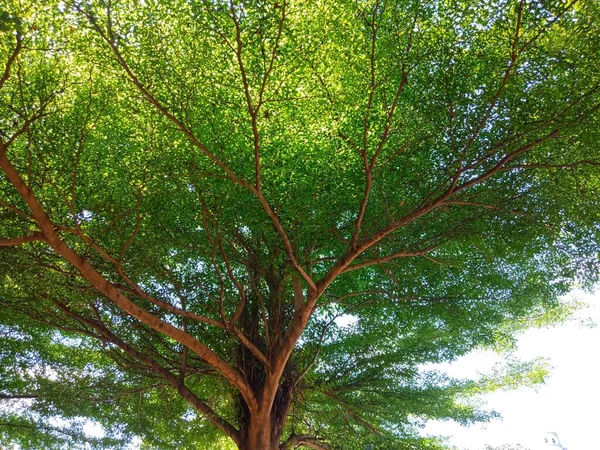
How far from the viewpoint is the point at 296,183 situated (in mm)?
4902

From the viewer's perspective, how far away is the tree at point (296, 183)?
3857 mm

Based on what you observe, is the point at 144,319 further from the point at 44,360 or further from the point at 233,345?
the point at 44,360

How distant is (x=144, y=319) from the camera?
13.5 ft

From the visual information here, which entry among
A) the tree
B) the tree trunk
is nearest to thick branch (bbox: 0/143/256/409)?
the tree

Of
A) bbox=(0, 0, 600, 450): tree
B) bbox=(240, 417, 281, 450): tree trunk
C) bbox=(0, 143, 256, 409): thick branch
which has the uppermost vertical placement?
bbox=(0, 0, 600, 450): tree

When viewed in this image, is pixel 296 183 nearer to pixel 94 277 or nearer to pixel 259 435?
pixel 94 277

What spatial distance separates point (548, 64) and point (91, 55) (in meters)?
3.63

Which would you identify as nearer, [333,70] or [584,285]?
[333,70]

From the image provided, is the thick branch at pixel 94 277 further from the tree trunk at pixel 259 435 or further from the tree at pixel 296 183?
the tree trunk at pixel 259 435

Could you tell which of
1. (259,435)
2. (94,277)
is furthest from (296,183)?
(259,435)

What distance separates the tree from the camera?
3.86 m

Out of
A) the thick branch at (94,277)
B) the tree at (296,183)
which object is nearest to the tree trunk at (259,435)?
the tree at (296,183)

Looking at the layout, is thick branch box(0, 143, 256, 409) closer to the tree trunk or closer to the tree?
the tree

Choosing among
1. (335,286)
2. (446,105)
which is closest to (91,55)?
(446,105)
